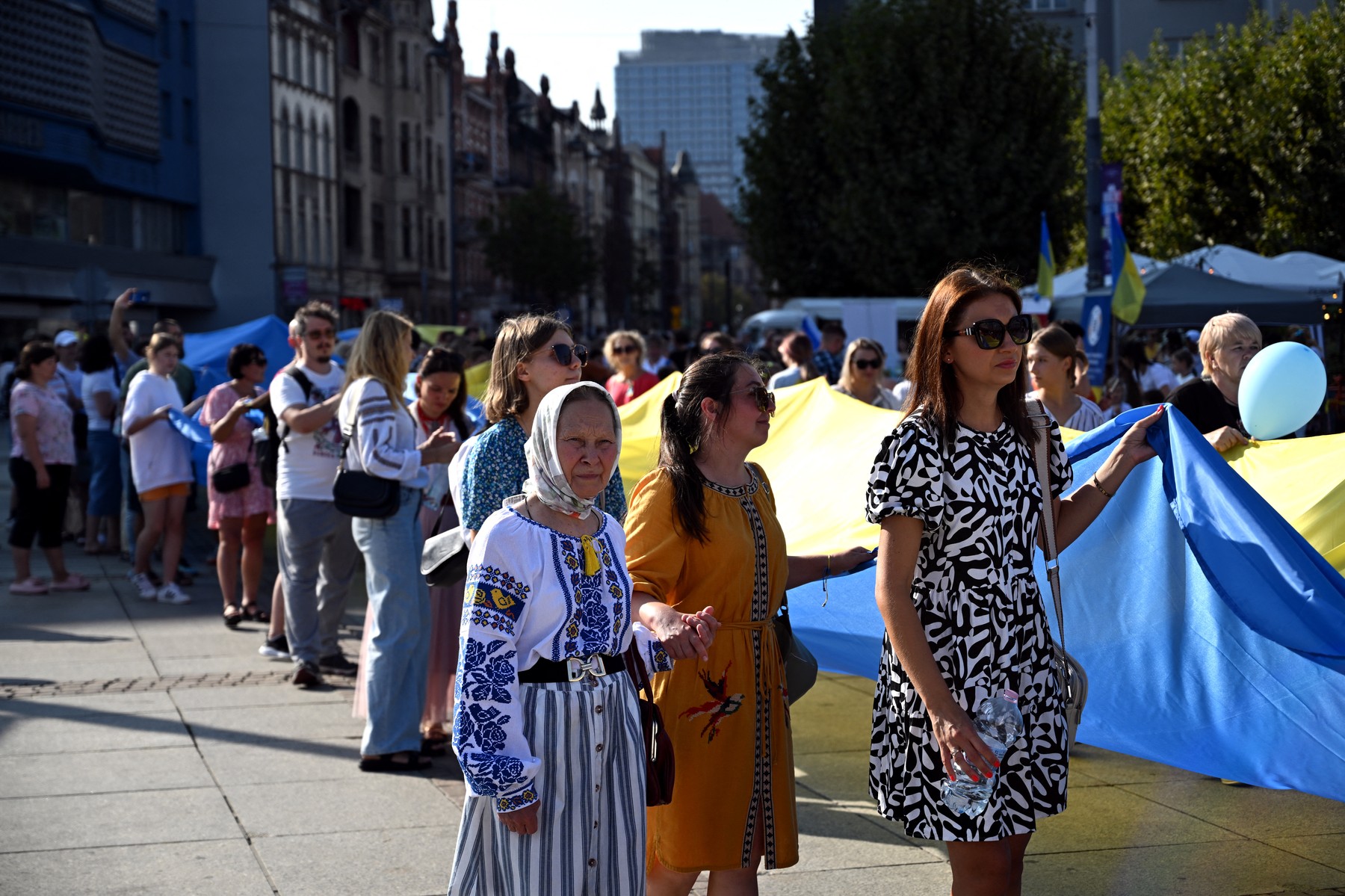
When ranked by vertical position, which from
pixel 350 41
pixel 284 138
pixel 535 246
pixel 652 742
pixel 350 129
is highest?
pixel 350 41

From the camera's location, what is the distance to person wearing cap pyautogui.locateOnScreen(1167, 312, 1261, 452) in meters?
6.14

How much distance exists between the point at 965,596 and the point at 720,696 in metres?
0.79

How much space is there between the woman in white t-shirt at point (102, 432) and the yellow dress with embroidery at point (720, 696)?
32.8ft

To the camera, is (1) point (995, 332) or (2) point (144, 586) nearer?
(1) point (995, 332)

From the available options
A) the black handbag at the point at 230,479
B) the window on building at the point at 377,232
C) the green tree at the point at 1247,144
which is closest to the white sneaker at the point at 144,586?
the black handbag at the point at 230,479

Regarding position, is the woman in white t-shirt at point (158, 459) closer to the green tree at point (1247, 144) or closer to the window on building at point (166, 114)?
the green tree at point (1247, 144)

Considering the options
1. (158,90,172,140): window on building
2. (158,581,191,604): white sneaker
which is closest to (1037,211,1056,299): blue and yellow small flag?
(158,581,191,604): white sneaker

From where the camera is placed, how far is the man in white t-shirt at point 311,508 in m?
8.28

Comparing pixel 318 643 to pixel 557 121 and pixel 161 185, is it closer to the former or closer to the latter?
pixel 161 185

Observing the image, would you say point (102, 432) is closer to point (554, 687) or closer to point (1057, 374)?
point (1057, 374)

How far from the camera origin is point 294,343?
857 cm

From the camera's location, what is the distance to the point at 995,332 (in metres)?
3.46

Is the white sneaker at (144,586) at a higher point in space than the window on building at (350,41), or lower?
lower

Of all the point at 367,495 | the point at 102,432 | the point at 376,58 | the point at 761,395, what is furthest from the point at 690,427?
the point at 376,58
